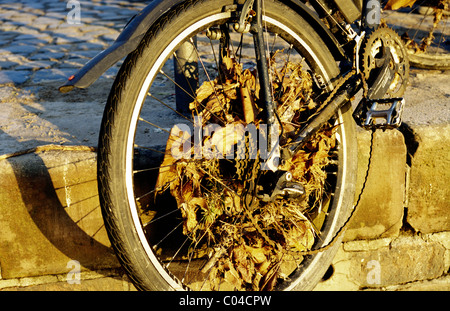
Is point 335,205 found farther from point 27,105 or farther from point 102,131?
point 27,105

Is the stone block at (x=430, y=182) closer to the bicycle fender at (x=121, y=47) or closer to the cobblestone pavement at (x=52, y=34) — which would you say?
the bicycle fender at (x=121, y=47)

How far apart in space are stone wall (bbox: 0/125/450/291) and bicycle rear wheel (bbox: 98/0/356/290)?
0.28 meters

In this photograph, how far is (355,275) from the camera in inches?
116

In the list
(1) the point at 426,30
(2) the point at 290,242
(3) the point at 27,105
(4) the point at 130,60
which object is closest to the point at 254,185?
(2) the point at 290,242

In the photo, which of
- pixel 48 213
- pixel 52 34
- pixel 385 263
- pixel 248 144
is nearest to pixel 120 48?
pixel 248 144

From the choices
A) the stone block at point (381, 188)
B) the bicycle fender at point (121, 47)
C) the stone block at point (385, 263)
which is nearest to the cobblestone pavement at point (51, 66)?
the bicycle fender at point (121, 47)

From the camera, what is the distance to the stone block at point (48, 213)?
88.6 inches

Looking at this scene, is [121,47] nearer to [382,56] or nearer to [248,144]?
[248,144]

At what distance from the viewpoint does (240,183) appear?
2150mm

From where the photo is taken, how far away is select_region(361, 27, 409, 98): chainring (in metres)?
2.30

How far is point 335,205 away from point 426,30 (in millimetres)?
2982

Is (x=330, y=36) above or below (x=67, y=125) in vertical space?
above

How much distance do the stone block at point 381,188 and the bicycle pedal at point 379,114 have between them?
0.37 m

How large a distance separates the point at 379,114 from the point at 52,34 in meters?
3.72
